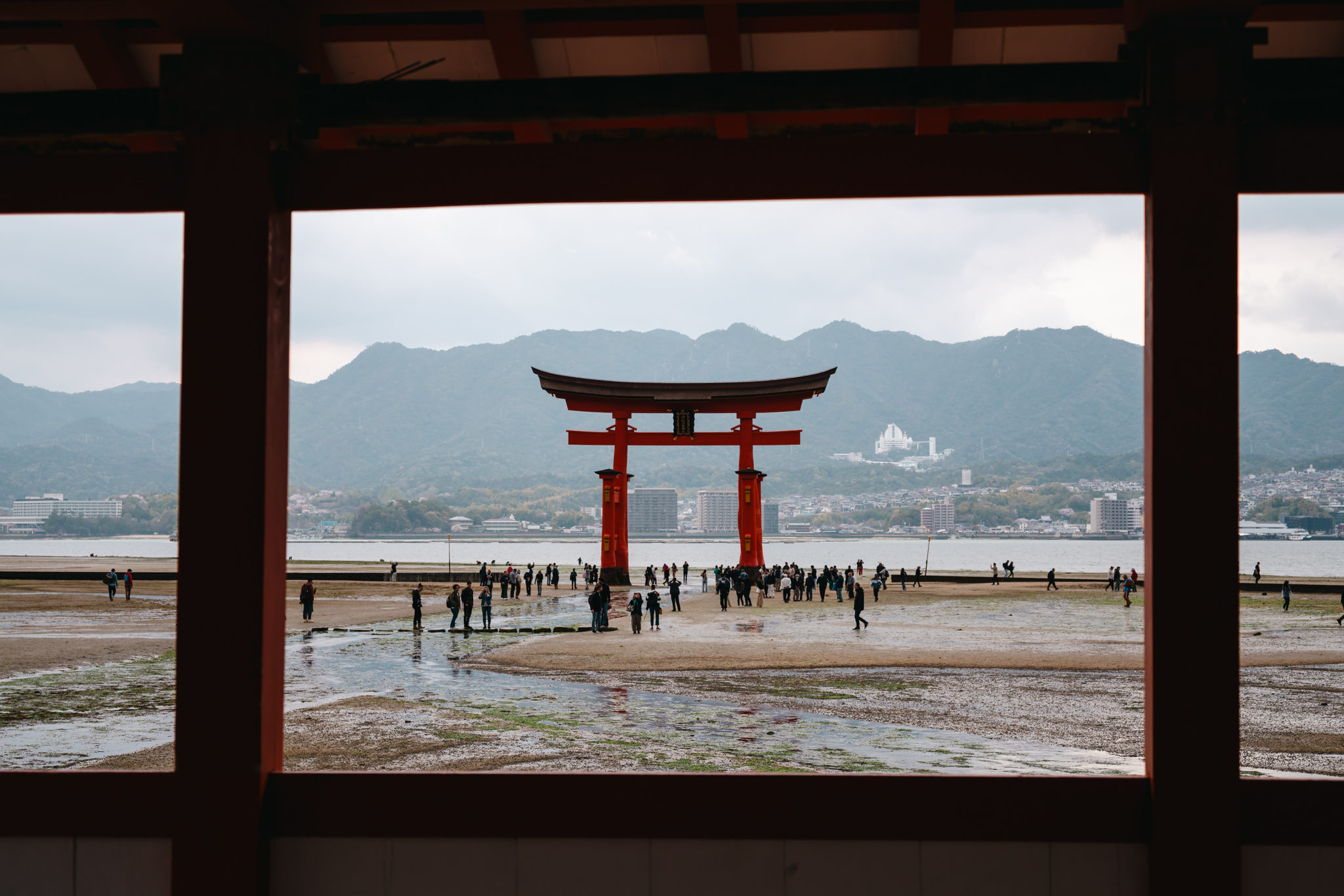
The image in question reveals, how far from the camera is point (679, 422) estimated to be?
36656mm

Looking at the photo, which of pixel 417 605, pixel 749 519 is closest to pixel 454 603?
pixel 417 605

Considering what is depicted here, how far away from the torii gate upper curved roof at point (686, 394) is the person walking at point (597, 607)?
13343 millimetres

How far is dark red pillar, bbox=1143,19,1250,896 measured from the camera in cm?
303

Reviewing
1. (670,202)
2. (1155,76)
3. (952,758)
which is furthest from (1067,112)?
(952,758)

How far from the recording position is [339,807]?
322cm

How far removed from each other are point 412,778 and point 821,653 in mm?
16065

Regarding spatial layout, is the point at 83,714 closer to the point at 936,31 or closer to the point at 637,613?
the point at 637,613

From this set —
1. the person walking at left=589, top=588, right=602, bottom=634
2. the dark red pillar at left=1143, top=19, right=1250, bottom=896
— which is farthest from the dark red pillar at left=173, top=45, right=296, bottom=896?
the person walking at left=589, top=588, right=602, bottom=634

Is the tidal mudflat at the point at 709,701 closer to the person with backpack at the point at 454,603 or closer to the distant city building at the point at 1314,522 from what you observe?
the person with backpack at the point at 454,603

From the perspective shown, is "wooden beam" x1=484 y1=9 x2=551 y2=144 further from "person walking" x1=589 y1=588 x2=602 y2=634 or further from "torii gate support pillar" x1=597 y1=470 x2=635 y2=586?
"torii gate support pillar" x1=597 y1=470 x2=635 y2=586

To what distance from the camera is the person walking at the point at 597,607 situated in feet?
72.7

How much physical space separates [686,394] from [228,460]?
33.2 m

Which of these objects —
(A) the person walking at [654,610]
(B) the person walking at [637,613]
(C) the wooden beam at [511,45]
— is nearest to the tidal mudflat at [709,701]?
(A) the person walking at [654,610]

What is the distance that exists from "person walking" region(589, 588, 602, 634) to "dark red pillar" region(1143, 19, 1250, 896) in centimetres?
1931
